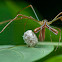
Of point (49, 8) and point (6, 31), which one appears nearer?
point (6, 31)

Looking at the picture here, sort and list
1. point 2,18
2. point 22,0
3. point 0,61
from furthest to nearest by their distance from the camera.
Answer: point 22,0 → point 2,18 → point 0,61

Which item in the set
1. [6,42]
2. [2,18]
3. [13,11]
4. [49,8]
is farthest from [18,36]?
[49,8]

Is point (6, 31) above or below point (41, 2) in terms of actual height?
below

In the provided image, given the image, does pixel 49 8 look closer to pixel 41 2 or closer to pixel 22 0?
pixel 41 2

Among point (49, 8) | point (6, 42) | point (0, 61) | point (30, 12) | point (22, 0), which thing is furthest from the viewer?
point (49, 8)

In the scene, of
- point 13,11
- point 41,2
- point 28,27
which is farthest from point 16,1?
point 28,27

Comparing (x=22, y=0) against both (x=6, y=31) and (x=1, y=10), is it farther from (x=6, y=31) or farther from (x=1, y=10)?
(x=6, y=31)

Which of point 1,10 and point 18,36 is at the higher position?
point 1,10

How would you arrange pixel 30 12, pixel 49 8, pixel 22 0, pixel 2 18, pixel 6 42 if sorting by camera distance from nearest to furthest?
pixel 6 42, pixel 2 18, pixel 30 12, pixel 22 0, pixel 49 8

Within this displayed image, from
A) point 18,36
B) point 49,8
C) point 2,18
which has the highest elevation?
point 49,8
